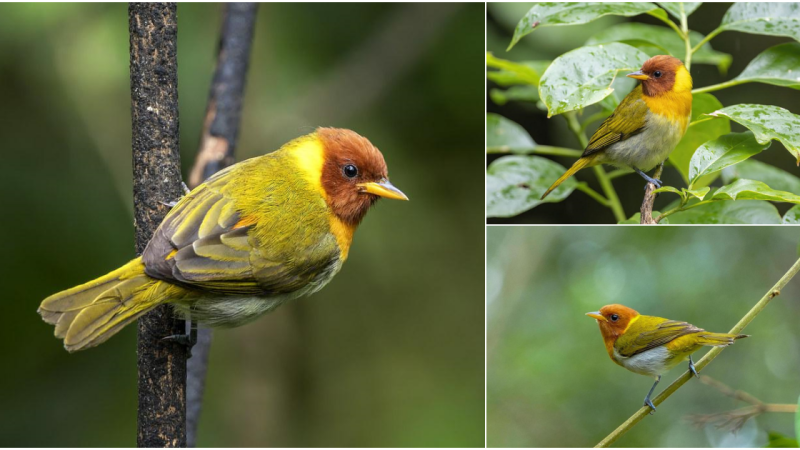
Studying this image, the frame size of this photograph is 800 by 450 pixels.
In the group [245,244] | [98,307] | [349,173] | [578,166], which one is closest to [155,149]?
[245,244]

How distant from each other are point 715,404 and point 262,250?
159 centimetres

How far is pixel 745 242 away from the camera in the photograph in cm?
222

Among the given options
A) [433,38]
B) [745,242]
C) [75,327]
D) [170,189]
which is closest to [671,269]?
[745,242]

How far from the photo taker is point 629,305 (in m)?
2.55

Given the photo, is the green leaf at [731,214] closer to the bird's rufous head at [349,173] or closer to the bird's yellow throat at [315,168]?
the bird's rufous head at [349,173]

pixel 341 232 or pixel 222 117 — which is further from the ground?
pixel 222 117

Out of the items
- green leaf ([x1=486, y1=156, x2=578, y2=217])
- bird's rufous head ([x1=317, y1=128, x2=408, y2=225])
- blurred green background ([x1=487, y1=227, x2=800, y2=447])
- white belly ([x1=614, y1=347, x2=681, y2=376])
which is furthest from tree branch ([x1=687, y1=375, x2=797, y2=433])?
bird's rufous head ([x1=317, y1=128, x2=408, y2=225])

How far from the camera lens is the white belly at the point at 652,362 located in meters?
2.39

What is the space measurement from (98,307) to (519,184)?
139cm

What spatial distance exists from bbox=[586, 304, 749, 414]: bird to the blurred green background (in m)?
0.04

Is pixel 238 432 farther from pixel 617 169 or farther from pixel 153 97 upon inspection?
pixel 617 169

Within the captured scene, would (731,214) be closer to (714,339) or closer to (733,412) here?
(714,339)

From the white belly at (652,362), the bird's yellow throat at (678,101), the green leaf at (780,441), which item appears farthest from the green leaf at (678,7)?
the green leaf at (780,441)

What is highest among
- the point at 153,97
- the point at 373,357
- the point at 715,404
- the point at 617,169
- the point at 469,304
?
the point at 153,97
